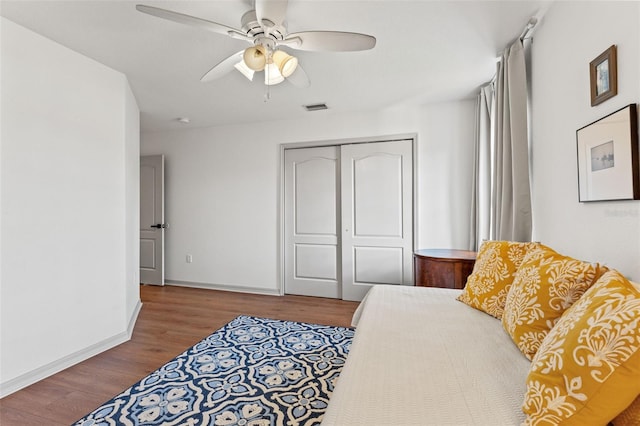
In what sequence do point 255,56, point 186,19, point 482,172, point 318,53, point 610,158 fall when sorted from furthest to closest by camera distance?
point 482,172
point 318,53
point 255,56
point 186,19
point 610,158

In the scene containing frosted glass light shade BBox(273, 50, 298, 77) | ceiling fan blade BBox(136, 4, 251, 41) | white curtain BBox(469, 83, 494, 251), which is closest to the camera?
ceiling fan blade BBox(136, 4, 251, 41)

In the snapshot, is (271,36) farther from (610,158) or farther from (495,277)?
(495,277)

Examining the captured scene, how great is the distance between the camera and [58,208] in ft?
7.36

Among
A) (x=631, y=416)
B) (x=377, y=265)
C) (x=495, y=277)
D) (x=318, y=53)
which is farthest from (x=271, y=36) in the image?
(x=377, y=265)

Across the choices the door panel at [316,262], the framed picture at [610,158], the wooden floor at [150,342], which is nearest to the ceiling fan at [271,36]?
the framed picture at [610,158]

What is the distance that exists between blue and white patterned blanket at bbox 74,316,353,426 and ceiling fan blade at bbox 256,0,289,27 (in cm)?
211

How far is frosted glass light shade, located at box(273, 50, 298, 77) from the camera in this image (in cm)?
190

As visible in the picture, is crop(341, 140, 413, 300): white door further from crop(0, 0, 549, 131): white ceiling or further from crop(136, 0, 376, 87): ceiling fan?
crop(136, 0, 376, 87): ceiling fan

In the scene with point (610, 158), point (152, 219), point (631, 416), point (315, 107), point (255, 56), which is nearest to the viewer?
point (631, 416)

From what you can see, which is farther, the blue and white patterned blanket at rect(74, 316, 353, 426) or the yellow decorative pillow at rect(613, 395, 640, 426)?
the blue and white patterned blanket at rect(74, 316, 353, 426)

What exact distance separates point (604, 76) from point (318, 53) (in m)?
1.76

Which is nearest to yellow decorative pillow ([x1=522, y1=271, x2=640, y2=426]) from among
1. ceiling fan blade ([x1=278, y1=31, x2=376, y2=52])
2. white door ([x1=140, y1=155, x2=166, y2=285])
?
ceiling fan blade ([x1=278, y1=31, x2=376, y2=52])

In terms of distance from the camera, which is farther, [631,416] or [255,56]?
[255,56]

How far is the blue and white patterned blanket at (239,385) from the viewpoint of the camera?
5.41 ft
